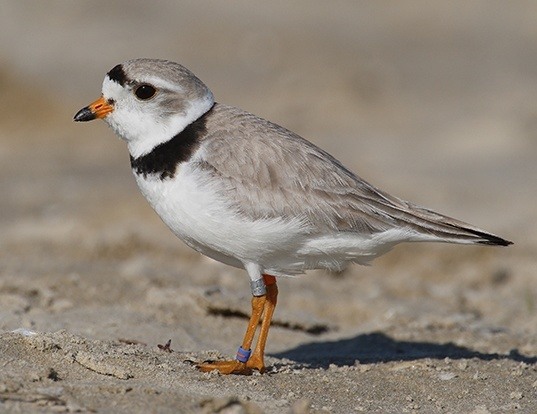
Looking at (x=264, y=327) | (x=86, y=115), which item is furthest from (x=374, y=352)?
(x=86, y=115)

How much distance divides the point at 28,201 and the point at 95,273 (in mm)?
4102

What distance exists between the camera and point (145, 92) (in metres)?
6.15

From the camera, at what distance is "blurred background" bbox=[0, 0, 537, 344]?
1046cm

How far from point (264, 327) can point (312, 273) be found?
14.0 feet

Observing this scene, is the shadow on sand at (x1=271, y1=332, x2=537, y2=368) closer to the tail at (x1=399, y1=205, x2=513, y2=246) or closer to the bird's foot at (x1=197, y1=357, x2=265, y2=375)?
the bird's foot at (x1=197, y1=357, x2=265, y2=375)

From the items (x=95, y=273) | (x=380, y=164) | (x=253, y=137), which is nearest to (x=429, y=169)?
(x=380, y=164)

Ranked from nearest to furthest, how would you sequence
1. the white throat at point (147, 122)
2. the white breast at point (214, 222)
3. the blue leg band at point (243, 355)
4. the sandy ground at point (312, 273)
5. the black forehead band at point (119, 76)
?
the sandy ground at point (312, 273) → the white breast at point (214, 222) → the blue leg band at point (243, 355) → the white throat at point (147, 122) → the black forehead band at point (119, 76)

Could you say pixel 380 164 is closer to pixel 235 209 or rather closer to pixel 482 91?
pixel 482 91

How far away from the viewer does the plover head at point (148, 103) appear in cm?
610

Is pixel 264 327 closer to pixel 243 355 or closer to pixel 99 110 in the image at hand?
pixel 243 355

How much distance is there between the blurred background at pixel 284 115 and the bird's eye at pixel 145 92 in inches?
72.3

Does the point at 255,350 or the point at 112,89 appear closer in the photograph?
the point at 255,350

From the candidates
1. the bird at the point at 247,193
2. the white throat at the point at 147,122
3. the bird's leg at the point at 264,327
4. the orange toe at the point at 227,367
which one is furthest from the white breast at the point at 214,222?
the orange toe at the point at 227,367

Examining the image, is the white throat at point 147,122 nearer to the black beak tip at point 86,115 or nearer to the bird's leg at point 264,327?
the black beak tip at point 86,115
